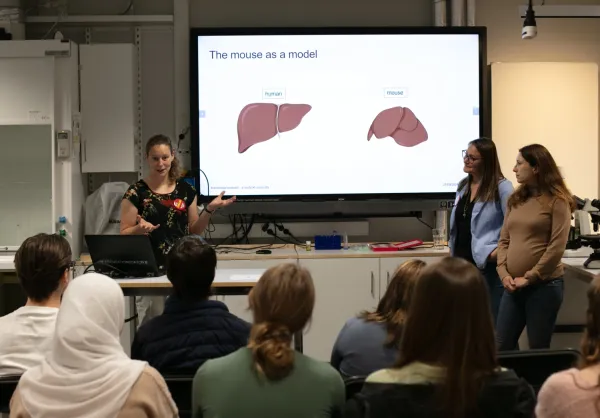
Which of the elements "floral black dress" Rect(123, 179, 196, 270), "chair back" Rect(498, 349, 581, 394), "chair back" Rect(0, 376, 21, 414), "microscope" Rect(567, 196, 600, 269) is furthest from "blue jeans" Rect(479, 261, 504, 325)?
"chair back" Rect(0, 376, 21, 414)

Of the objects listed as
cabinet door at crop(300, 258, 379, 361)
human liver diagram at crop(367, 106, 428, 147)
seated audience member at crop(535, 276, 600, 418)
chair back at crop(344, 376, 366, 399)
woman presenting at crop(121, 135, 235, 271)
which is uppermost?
human liver diagram at crop(367, 106, 428, 147)

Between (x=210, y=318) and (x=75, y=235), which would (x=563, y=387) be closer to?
(x=210, y=318)

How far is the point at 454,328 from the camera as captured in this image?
5.18 feet

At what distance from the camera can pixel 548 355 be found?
200cm

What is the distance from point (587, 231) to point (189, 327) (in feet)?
9.57

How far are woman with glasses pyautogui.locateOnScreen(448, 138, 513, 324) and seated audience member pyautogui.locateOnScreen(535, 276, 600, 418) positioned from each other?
7.02 feet

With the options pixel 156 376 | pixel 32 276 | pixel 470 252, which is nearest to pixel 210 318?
pixel 156 376

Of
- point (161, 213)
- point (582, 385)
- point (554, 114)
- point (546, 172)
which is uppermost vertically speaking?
point (554, 114)

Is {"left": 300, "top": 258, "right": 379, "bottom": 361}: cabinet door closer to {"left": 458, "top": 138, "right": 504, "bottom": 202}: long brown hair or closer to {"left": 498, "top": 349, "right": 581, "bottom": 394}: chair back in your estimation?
{"left": 458, "top": 138, "right": 504, "bottom": 202}: long brown hair

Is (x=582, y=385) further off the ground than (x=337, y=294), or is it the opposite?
(x=582, y=385)

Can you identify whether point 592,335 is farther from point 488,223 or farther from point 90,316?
point 488,223

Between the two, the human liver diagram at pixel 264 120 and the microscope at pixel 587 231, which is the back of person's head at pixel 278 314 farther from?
the human liver diagram at pixel 264 120

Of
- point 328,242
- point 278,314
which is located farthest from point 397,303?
point 328,242

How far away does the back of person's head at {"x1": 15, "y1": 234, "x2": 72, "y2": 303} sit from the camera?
2.19m
